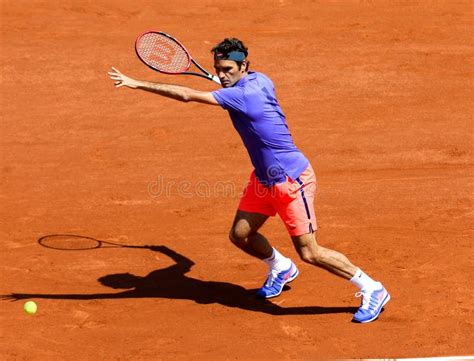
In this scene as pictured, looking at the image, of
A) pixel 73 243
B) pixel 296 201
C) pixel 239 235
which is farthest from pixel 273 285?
pixel 73 243

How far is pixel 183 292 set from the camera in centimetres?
980

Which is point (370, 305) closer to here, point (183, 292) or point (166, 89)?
point (183, 292)

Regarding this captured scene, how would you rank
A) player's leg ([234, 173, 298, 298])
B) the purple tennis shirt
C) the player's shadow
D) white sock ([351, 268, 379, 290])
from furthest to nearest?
the player's shadow, player's leg ([234, 173, 298, 298]), white sock ([351, 268, 379, 290]), the purple tennis shirt

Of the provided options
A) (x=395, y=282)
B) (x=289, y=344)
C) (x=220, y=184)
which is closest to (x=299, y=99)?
(x=220, y=184)

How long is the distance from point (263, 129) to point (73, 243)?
3229 mm

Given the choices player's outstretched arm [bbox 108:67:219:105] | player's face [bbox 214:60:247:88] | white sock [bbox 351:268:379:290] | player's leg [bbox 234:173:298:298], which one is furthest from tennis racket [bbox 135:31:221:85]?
white sock [bbox 351:268:379:290]

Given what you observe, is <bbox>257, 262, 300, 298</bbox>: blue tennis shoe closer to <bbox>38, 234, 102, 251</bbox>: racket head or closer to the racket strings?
<bbox>38, 234, 102, 251</bbox>: racket head

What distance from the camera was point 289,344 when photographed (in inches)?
339

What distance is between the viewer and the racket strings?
32.3ft

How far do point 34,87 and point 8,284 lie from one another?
5.71m

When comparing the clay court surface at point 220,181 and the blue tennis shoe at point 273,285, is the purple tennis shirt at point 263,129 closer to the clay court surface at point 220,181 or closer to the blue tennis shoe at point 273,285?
the blue tennis shoe at point 273,285

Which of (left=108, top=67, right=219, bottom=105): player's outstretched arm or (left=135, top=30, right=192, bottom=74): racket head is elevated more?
(left=135, top=30, right=192, bottom=74): racket head

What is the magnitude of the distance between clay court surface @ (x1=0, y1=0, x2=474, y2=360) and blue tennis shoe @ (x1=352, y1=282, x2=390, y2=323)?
95mm

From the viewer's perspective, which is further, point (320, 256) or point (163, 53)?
point (163, 53)
